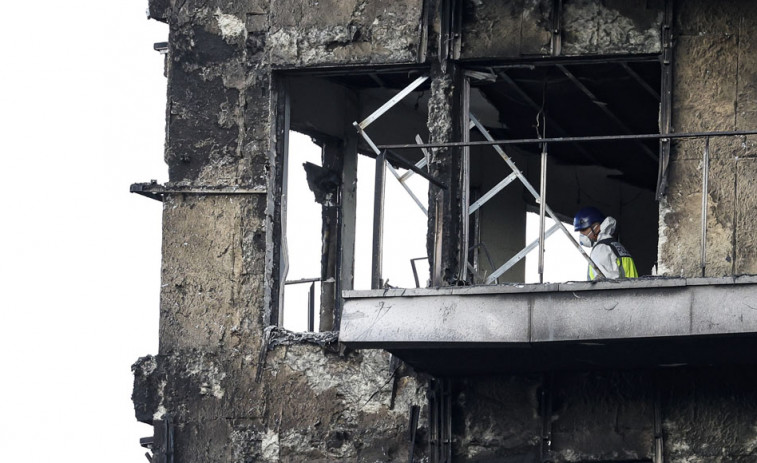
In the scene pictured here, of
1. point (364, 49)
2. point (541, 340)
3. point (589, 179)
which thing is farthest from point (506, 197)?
point (541, 340)

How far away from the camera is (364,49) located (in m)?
12.6

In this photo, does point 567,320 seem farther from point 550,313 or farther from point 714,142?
point 714,142

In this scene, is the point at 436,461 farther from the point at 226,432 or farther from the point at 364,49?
the point at 364,49

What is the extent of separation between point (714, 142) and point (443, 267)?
206 centimetres

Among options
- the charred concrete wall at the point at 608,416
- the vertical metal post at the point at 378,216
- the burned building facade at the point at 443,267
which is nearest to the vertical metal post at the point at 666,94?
the burned building facade at the point at 443,267

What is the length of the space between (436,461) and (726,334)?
2622 mm

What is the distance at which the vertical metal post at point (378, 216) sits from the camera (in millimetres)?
10805

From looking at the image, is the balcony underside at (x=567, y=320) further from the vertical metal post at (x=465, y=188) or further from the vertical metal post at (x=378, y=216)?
the vertical metal post at (x=465, y=188)

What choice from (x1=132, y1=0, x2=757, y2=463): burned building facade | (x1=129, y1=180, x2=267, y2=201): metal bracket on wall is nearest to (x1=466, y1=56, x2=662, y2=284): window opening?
(x1=132, y1=0, x2=757, y2=463): burned building facade

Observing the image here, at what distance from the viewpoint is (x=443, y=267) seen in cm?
1203

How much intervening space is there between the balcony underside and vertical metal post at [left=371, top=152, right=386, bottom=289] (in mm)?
181

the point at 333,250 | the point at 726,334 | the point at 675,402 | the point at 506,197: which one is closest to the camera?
the point at 726,334

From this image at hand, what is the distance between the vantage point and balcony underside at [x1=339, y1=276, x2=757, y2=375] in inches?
403

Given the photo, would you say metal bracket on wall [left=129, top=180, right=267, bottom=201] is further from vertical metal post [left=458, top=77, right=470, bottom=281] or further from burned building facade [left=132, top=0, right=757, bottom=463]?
vertical metal post [left=458, top=77, right=470, bottom=281]
